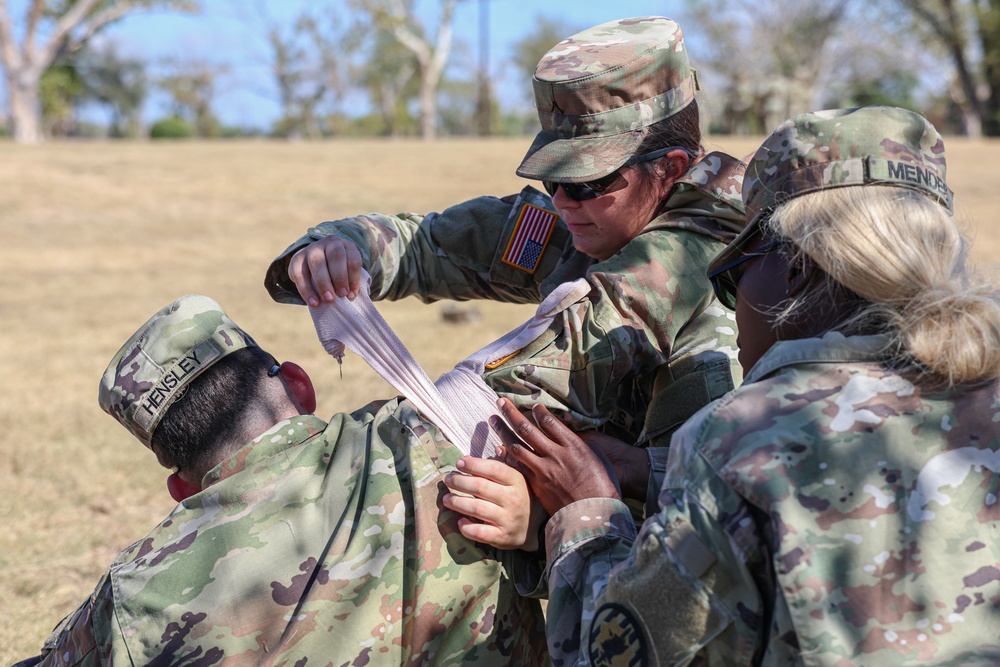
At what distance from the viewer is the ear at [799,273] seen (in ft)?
5.80

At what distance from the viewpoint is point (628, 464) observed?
231cm

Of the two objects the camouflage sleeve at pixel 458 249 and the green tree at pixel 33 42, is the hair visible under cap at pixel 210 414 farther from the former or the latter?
the green tree at pixel 33 42

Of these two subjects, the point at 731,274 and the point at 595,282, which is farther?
the point at 595,282

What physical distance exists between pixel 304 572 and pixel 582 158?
3.90ft

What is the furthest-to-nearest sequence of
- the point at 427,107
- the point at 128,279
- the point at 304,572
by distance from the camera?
the point at 427,107 → the point at 128,279 → the point at 304,572

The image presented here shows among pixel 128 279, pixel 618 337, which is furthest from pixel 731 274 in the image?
pixel 128 279

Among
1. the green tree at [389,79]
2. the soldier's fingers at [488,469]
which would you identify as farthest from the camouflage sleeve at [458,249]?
the green tree at [389,79]

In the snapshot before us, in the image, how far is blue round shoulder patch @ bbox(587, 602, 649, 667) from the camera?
169 centimetres

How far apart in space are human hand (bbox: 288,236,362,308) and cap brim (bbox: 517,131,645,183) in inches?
18.8

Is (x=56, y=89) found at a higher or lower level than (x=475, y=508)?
lower

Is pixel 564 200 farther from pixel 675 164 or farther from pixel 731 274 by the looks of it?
pixel 731 274

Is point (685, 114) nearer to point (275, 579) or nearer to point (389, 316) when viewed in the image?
point (275, 579)

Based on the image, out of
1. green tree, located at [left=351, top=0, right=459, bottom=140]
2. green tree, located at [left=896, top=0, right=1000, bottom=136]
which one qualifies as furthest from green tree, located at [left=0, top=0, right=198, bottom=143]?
green tree, located at [left=896, top=0, right=1000, bottom=136]

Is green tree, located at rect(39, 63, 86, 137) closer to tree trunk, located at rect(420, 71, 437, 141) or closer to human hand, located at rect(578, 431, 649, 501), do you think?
tree trunk, located at rect(420, 71, 437, 141)
